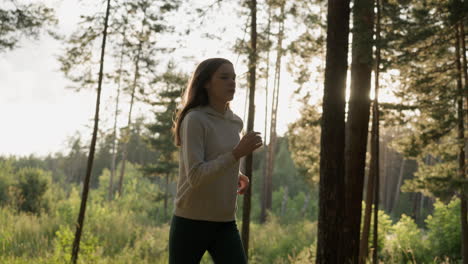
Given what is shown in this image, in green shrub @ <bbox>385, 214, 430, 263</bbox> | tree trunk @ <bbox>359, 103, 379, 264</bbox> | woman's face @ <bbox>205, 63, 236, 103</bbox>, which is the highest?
woman's face @ <bbox>205, 63, 236, 103</bbox>

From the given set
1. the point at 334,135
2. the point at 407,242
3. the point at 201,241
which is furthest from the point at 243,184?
the point at 407,242

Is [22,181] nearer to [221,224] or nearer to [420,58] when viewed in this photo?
[420,58]

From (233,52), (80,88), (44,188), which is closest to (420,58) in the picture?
(233,52)

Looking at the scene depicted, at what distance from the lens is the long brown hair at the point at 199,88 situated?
2.47 metres

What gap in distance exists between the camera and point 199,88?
250 cm

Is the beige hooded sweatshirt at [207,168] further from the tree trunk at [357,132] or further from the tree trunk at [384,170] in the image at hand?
the tree trunk at [384,170]

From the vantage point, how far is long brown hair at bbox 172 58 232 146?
2469mm

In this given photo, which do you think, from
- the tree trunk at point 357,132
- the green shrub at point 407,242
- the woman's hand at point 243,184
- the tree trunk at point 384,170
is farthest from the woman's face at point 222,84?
the tree trunk at point 384,170

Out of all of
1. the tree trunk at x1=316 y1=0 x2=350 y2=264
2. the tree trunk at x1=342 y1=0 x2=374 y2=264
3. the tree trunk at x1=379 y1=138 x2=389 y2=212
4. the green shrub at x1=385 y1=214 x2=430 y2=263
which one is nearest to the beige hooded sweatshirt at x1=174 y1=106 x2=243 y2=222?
the tree trunk at x1=316 y1=0 x2=350 y2=264

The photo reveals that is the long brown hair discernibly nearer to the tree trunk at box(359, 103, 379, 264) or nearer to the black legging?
the black legging

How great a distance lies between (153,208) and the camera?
2902 centimetres

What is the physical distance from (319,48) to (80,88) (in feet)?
22.4

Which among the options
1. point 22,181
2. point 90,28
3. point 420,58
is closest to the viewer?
point 90,28

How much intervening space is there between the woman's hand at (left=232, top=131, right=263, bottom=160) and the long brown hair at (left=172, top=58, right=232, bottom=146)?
17.3 inches
